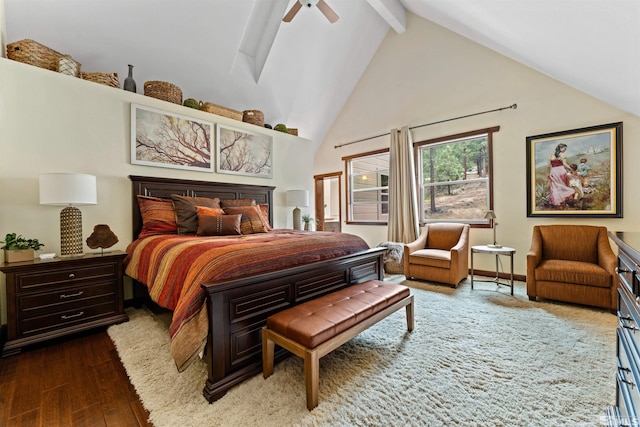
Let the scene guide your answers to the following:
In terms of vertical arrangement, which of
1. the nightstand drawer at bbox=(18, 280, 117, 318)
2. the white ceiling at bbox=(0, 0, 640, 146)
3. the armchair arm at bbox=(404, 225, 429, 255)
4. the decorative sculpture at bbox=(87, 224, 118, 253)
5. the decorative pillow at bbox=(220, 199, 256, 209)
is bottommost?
the nightstand drawer at bbox=(18, 280, 117, 318)

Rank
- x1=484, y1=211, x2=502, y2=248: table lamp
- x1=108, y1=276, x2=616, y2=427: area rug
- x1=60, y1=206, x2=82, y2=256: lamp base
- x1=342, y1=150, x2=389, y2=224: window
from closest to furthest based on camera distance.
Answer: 1. x1=108, y1=276, x2=616, y2=427: area rug
2. x1=60, y1=206, x2=82, y2=256: lamp base
3. x1=484, y1=211, x2=502, y2=248: table lamp
4. x1=342, y1=150, x2=389, y2=224: window

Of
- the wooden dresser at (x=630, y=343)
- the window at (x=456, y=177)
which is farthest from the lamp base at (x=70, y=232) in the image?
the window at (x=456, y=177)

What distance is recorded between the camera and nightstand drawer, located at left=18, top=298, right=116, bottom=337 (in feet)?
6.95

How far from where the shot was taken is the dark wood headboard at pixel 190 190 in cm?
321

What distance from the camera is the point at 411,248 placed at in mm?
4023

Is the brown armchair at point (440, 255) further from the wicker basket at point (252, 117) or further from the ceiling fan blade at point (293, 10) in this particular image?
the ceiling fan blade at point (293, 10)

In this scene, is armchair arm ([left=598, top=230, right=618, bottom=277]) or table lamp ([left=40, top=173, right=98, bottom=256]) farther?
armchair arm ([left=598, top=230, right=618, bottom=277])

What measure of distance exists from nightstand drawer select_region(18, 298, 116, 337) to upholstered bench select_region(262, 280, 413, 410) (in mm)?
1857

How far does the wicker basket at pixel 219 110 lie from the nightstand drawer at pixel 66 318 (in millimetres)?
2830

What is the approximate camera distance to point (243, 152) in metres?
4.28

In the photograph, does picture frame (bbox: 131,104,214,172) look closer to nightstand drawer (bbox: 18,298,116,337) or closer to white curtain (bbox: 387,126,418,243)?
nightstand drawer (bbox: 18,298,116,337)

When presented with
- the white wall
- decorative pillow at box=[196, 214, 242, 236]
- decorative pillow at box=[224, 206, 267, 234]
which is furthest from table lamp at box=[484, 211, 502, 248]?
the white wall

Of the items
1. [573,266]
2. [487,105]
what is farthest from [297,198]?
[573,266]

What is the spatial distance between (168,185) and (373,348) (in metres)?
3.16
